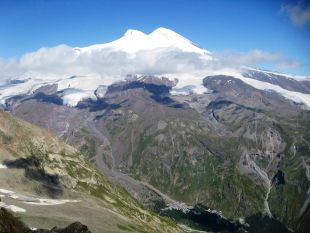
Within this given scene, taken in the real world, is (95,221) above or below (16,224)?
below

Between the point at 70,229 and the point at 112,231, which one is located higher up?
the point at 70,229

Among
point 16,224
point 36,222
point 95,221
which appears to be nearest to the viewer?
point 16,224

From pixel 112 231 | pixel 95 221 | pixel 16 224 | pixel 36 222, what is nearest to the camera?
pixel 16 224

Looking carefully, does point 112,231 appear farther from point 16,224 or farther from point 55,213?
point 16,224

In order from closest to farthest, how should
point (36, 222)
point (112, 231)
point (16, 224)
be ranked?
point (16, 224)
point (36, 222)
point (112, 231)

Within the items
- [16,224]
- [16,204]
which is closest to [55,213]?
[16,204]

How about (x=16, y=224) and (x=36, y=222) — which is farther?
(x=36, y=222)

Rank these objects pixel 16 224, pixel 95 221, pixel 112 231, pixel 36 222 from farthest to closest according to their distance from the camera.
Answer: pixel 95 221, pixel 112 231, pixel 36 222, pixel 16 224

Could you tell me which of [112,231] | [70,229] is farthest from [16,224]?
[112,231]

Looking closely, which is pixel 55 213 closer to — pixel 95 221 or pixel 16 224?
pixel 95 221

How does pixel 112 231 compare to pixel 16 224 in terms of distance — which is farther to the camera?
pixel 112 231
